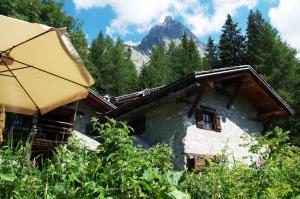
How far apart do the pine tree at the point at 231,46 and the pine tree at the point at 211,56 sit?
3.53 ft

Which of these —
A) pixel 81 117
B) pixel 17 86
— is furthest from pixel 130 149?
pixel 81 117

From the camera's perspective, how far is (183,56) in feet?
131

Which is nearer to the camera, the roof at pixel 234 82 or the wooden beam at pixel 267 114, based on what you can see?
the roof at pixel 234 82

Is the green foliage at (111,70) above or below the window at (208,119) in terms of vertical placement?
above

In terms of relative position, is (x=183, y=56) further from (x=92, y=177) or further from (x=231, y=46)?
(x=92, y=177)

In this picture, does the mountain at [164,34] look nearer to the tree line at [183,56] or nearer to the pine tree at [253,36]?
the tree line at [183,56]

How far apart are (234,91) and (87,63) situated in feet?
66.2

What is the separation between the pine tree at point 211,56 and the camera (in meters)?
36.1

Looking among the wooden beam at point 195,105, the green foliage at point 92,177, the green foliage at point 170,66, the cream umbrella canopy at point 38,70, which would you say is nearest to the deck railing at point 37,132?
the wooden beam at point 195,105

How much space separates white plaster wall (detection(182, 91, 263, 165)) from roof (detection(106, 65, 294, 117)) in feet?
1.96

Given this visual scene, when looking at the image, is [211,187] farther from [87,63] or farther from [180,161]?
[87,63]

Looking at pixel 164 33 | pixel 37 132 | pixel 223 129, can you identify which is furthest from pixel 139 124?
pixel 164 33

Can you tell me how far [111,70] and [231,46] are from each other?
11643 mm

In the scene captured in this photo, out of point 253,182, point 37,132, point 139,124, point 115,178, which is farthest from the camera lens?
point 37,132
